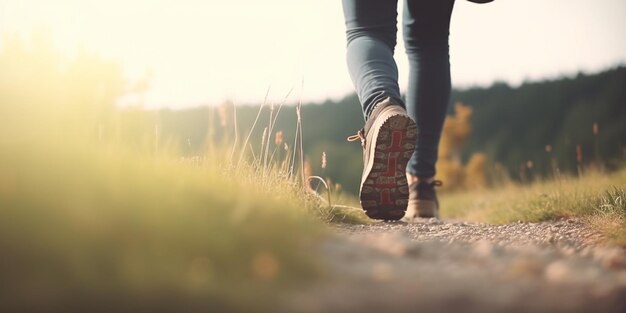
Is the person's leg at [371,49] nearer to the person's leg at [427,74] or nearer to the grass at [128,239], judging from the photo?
the person's leg at [427,74]

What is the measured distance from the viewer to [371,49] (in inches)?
88.1

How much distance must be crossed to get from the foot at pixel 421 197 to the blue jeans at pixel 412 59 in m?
0.04

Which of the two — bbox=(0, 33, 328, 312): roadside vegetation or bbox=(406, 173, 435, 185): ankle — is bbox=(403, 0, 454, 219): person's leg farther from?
bbox=(0, 33, 328, 312): roadside vegetation

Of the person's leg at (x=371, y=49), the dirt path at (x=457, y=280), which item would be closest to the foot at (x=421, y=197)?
the person's leg at (x=371, y=49)

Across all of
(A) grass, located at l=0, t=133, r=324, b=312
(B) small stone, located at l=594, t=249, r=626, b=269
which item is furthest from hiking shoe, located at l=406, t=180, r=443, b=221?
(A) grass, located at l=0, t=133, r=324, b=312

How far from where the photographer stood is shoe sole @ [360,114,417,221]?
2.09 m

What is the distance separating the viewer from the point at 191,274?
0.92 metres

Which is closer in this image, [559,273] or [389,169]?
[559,273]

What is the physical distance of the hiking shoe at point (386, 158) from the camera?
208 cm

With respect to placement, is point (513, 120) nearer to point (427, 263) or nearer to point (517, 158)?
point (517, 158)

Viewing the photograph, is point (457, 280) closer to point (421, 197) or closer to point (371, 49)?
point (371, 49)

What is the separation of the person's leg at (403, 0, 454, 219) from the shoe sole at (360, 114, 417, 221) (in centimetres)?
51

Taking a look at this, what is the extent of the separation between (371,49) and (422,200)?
87cm

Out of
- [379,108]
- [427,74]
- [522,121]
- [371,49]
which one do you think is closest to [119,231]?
[379,108]
